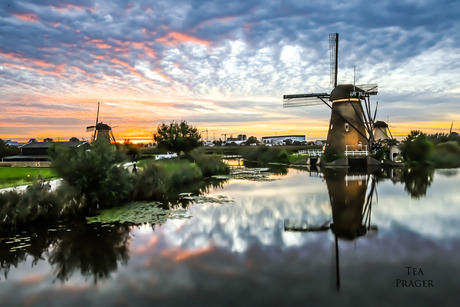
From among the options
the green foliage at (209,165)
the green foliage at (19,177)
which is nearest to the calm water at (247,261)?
the green foliage at (19,177)

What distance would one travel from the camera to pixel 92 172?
49.2 feet

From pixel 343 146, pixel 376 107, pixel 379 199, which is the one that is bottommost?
pixel 379 199

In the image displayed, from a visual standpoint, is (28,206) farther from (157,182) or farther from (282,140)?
(282,140)

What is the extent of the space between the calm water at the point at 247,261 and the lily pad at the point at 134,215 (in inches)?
30.2

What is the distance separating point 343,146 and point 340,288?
39.6m

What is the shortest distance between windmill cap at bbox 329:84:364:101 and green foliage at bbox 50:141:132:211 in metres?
35.7

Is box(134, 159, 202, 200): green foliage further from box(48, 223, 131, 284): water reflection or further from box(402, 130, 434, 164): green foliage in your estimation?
box(402, 130, 434, 164): green foliage

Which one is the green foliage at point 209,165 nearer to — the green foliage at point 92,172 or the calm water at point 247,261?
the green foliage at point 92,172

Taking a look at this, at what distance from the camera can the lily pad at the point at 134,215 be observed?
1362cm

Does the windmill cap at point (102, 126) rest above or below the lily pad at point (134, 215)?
above

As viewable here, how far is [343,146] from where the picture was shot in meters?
44.1

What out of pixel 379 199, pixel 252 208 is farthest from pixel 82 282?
pixel 379 199

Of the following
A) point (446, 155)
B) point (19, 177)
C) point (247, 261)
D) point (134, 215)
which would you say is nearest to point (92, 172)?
point (134, 215)

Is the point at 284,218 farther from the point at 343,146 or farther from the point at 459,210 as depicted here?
the point at 343,146
